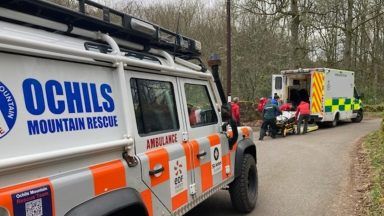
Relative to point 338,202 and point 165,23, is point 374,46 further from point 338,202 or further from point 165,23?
point 338,202

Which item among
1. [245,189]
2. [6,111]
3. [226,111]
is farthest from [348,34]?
[6,111]

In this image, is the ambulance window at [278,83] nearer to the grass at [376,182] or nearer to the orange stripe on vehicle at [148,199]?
the grass at [376,182]

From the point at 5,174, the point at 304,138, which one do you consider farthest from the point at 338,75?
the point at 5,174

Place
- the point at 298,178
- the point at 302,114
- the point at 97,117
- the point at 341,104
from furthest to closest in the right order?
1. the point at 341,104
2. the point at 302,114
3. the point at 298,178
4. the point at 97,117

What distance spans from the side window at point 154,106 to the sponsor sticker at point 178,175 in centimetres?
33

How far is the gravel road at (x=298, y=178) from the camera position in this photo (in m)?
6.75

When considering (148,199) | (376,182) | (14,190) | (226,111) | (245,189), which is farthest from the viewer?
(376,182)

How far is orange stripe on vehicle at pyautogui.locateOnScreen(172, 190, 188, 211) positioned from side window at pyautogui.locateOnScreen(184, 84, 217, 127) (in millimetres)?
824

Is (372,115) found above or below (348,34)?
below

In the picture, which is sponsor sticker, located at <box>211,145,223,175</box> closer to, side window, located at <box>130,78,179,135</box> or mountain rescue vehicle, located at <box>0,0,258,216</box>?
mountain rescue vehicle, located at <box>0,0,258,216</box>

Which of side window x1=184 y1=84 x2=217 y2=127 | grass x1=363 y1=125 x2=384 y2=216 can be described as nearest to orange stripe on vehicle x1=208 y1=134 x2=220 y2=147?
side window x1=184 y1=84 x2=217 y2=127

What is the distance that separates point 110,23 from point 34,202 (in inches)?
70.9

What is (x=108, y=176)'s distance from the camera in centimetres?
324

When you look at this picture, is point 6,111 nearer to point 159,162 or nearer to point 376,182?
point 159,162
